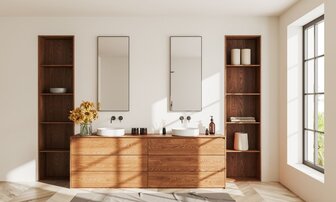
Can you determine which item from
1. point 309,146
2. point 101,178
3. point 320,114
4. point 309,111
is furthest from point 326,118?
point 101,178

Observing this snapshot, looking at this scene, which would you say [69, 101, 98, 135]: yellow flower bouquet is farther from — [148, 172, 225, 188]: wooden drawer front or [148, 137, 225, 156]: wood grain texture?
[148, 172, 225, 188]: wooden drawer front

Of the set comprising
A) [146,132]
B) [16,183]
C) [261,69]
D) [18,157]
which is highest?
[261,69]

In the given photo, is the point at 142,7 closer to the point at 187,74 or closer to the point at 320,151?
the point at 187,74

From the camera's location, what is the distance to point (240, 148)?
544 centimetres

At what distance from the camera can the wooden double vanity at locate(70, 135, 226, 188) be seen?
495cm

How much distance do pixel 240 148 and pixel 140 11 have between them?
2.54m

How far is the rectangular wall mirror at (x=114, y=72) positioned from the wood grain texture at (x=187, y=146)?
847 millimetres

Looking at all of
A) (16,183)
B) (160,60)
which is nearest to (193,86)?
(160,60)

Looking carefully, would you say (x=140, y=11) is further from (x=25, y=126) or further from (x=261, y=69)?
(x=25, y=126)

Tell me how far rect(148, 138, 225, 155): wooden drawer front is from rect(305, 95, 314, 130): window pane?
1.19m

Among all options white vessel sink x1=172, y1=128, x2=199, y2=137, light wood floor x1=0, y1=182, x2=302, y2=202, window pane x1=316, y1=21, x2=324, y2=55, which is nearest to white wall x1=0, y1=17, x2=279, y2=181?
light wood floor x1=0, y1=182, x2=302, y2=202

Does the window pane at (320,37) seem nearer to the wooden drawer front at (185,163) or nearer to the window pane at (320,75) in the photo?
the window pane at (320,75)

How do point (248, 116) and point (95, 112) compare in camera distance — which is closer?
point (95, 112)

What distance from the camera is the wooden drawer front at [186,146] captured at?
495 cm
